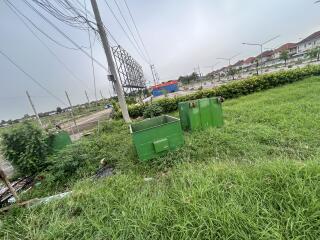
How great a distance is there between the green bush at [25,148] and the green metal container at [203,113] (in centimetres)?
418

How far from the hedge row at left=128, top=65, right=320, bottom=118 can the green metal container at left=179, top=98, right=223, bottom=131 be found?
5798mm

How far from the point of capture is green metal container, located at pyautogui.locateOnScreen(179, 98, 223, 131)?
Result: 5.05 meters

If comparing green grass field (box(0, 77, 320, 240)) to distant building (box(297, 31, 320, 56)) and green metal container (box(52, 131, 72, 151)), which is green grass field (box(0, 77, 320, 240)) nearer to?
green metal container (box(52, 131, 72, 151))

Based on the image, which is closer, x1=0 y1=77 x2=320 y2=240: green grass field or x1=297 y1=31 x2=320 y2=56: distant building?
x1=0 y1=77 x2=320 y2=240: green grass field

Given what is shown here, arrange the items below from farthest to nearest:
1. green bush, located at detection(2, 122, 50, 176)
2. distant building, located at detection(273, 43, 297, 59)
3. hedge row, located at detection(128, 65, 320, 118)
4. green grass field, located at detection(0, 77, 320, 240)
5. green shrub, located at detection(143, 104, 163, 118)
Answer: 1. distant building, located at detection(273, 43, 297, 59)
2. hedge row, located at detection(128, 65, 320, 118)
3. green shrub, located at detection(143, 104, 163, 118)
4. green bush, located at detection(2, 122, 50, 176)
5. green grass field, located at detection(0, 77, 320, 240)

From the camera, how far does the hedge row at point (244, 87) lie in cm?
1098

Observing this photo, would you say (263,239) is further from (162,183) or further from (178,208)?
(162,183)

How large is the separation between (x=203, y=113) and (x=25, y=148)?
5034 millimetres

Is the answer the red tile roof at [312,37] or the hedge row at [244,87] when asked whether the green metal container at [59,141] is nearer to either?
the hedge row at [244,87]

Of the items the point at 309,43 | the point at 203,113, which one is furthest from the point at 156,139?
the point at 309,43

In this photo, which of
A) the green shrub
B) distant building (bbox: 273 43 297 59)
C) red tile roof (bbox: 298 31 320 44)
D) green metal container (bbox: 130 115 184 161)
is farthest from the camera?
distant building (bbox: 273 43 297 59)

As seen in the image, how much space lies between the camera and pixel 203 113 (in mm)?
5113

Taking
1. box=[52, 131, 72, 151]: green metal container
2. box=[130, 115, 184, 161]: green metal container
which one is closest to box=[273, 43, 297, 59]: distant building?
box=[130, 115, 184, 161]: green metal container

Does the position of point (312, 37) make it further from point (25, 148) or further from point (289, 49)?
point (25, 148)
